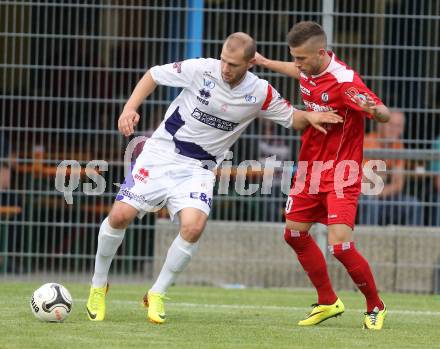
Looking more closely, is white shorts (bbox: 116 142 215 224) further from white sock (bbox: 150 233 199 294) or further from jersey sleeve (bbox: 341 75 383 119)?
jersey sleeve (bbox: 341 75 383 119)

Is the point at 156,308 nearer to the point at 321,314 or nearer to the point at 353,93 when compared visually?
the point at 321,314

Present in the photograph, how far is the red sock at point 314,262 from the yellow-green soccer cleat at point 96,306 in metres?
1.33

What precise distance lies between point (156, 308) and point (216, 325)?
404mm

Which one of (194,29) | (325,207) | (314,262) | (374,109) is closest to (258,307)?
(314,262)

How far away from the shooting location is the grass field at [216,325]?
720cm

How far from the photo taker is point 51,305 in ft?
26.1

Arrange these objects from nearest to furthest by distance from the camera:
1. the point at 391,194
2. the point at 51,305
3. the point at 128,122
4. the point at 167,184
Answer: the point at 51,305, the point at 128,122, the point at 167,184, the point at 391,194

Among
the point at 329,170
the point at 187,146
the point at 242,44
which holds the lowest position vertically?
the point at 329,170

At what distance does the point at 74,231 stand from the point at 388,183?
3.00m

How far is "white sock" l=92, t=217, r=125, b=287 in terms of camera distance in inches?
330

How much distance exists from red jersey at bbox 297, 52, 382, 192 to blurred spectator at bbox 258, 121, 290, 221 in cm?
346

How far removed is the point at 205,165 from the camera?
8.62m

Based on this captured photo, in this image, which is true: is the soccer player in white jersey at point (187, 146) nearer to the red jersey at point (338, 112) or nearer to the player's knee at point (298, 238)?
the red jersey at point (338, 112)

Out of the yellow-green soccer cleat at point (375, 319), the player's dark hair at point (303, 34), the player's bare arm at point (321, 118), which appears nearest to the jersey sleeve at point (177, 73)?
the player's dark hair at point (303, 34)
